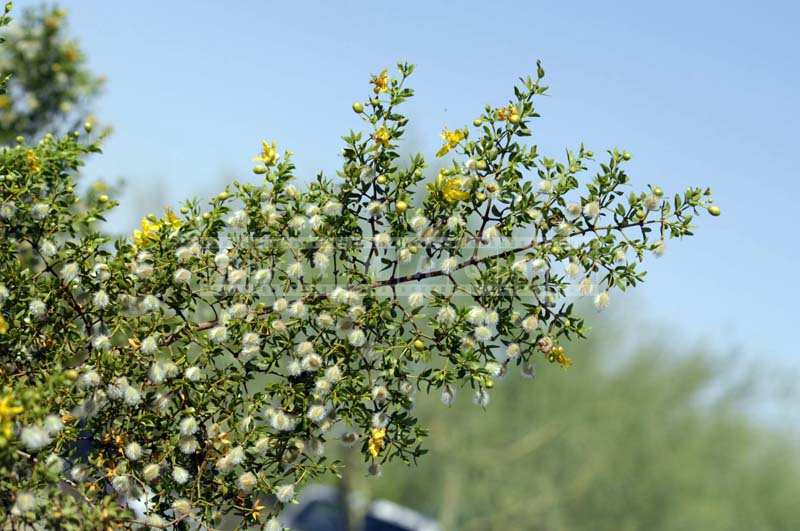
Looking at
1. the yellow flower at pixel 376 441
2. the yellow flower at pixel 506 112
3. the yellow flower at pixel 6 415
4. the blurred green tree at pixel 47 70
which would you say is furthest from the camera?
the blurred green tree at pixel 47 70

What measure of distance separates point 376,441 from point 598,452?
1539 centimetres

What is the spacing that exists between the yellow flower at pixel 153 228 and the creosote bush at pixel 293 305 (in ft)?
0.04

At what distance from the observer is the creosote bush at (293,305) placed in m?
4.80

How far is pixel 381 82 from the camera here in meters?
4.91

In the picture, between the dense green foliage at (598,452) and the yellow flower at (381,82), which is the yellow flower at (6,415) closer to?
the yellow flower at (381,82)

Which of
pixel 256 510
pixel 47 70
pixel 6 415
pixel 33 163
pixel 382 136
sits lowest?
pixel 6 415

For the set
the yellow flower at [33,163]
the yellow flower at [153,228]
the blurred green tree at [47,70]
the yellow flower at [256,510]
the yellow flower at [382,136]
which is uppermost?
the blurred green tree at [47,70]

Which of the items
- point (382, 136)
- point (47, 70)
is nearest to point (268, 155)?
point (382, 136)

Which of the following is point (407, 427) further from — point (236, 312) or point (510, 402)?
point (510, 402)

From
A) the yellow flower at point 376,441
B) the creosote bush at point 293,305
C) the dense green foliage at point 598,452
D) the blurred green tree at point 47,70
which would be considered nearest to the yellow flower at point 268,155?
the creosote bush at point 293,305

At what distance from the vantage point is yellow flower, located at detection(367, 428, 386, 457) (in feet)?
15.7

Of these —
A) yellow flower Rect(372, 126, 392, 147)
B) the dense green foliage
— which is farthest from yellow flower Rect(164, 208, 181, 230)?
the dense green foliage

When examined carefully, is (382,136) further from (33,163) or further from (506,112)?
(33,163)

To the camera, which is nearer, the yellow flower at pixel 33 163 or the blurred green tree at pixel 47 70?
the yellow flower at pixel 33 163
